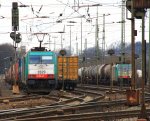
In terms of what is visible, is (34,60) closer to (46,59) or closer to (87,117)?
(46,59)

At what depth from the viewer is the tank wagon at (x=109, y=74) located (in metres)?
46.6

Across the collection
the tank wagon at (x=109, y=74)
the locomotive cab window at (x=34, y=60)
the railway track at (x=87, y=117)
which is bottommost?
the railway track at (x=87, y=117)

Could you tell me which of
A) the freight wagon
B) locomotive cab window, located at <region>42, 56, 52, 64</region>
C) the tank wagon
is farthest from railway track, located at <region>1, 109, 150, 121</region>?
the freight wagon

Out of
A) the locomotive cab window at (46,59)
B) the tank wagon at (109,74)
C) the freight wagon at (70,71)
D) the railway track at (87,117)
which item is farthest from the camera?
the tank wagon at (109,74)

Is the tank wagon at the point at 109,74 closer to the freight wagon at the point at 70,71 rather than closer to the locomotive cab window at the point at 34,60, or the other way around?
the freight wagon at the point at 70,71

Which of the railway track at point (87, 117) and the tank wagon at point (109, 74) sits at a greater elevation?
the tank wagon at point (109, 74)

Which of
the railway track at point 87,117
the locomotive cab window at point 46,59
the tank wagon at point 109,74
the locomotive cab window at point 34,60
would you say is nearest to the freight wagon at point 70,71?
the tank wagon at point 109,74

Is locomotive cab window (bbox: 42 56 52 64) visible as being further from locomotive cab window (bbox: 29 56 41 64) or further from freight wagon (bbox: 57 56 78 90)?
freight wagon (bbox: 57 56 78 90)

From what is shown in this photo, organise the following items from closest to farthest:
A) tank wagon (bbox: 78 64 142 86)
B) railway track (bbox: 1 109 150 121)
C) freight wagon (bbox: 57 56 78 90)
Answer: railway track (bbox: 1 109 150 121), freight wagon (bbox: 57 56 78 90), tank wagon (bbox: 78 64 142 86)

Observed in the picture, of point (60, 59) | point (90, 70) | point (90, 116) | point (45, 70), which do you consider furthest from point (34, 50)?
point (90, 70)

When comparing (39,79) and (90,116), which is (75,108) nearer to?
(90,116)

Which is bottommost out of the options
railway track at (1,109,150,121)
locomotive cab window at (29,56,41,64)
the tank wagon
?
railway track at (1,109,150,121)

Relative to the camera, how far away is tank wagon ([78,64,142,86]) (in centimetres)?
4658

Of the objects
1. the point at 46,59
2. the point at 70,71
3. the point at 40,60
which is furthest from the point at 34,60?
the point at 70,71
